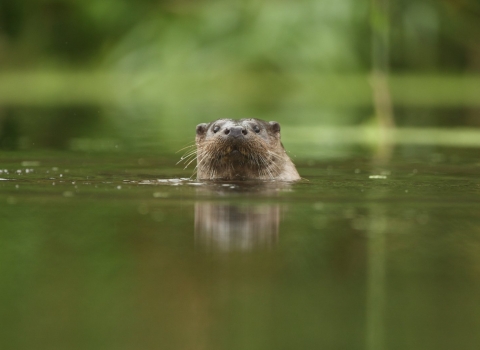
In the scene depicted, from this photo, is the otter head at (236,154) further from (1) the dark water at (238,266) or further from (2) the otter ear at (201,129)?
(1) the dark water at (238,266)

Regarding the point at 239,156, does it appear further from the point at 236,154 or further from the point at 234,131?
the point at 234,131

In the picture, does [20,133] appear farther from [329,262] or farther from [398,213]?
[329,262]

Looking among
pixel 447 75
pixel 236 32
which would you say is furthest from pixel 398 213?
pixel 447 75

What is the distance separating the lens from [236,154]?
7758mm

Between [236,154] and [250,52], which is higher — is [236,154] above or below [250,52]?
below

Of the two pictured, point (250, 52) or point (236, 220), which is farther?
point (250, 52)

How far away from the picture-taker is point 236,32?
20.7m

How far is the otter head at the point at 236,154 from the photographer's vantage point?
7.68 m

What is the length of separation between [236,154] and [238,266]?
11.8 feet

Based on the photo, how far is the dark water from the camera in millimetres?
3293

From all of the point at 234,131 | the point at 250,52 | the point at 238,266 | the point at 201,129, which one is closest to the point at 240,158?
the point at 234,131

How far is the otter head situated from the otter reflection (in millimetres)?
691

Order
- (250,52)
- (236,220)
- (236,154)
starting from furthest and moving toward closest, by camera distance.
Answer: (250,52)
(236,154)
(236,220)

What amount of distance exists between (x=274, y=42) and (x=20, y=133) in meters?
8.66
